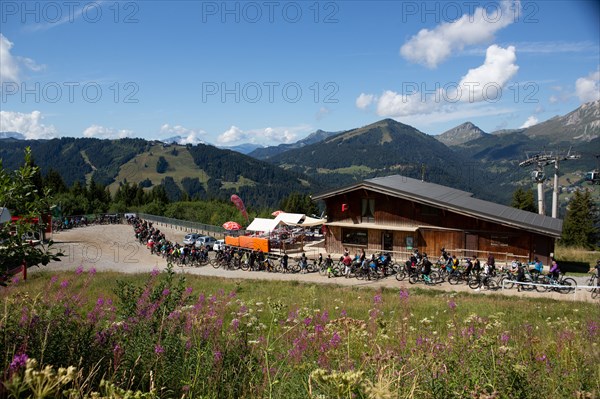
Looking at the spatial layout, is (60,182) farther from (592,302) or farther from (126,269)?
(592,302)

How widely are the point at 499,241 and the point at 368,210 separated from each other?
938 cm

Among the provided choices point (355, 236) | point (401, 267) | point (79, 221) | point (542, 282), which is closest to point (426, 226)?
point (355, 236)

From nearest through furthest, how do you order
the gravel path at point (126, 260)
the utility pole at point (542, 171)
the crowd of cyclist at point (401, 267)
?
the crowd of cyclist at point (401, 267)
the gravel path at point (126, 260)
the utility pole at point (542, 171)

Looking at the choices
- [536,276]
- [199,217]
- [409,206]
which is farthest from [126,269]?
[199,217]

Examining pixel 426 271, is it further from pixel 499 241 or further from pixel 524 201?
pixel 524 201

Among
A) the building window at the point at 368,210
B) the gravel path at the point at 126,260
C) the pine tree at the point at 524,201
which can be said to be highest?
the pine tree at the point at 524,201

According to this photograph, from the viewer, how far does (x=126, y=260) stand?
34.7 meters

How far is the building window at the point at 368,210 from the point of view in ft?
109

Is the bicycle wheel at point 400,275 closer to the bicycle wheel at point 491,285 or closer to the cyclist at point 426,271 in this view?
the cyclist at point 426,271

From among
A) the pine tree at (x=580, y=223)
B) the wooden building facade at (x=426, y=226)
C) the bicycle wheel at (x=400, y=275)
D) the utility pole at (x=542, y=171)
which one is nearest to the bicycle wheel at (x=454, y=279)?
the bicycle wheel at (x=400, y=275)

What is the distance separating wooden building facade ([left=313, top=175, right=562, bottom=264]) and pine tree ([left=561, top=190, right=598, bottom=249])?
32813mm

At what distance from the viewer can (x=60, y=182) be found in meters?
104

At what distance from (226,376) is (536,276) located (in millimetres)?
21062

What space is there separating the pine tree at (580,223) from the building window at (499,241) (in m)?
37.5
